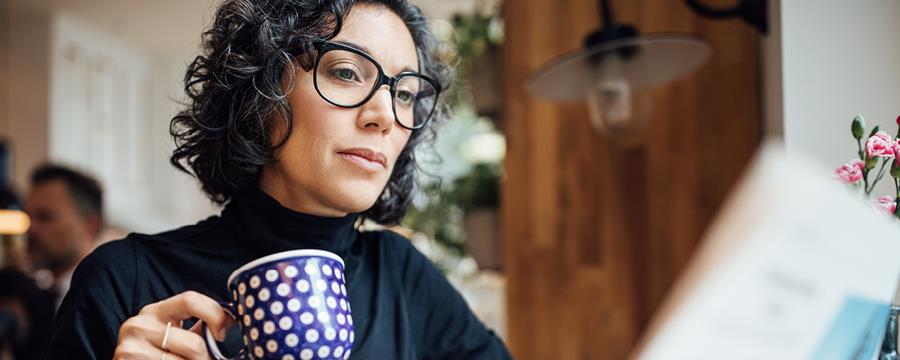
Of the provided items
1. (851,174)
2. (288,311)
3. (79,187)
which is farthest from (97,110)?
(851,174)

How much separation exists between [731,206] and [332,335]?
36 centimetres

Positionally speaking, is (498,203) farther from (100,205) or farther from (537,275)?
(100,205)

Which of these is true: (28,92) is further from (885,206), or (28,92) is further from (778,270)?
(778,270)

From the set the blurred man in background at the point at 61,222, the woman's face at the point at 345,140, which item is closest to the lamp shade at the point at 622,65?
the woman's face at the point at 345,140

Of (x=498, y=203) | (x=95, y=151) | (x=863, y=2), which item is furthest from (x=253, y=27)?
(x=95, y=151)

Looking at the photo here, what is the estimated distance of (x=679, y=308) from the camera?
42 cm

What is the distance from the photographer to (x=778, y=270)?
1.36ft

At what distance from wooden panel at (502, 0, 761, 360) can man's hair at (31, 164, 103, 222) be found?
142 centimetres

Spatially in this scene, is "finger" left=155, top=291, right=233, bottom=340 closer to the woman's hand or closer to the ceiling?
the woman's hand

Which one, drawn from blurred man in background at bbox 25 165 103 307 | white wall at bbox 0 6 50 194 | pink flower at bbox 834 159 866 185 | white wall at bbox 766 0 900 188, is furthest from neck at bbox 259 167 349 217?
white wall at bbox 0 6 50 194

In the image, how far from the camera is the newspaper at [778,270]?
39cm

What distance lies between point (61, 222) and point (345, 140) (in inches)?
78.9

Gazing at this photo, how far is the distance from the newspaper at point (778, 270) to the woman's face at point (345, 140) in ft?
1.56

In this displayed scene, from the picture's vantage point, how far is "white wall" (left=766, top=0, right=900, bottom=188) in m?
1.02
